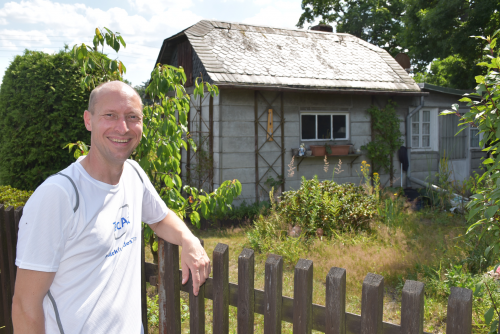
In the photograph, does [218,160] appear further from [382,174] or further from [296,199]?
[382,174]

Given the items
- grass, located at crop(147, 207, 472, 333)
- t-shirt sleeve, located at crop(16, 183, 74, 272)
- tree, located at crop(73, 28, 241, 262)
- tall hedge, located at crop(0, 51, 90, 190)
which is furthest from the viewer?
tall hedge, located at crop(0, 51, 90, 190)

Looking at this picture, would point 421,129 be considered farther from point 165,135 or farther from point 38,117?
point 165,135

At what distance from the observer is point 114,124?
1839 mm

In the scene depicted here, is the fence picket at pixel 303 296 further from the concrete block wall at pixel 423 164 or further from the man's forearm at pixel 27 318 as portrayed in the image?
the concrete block wall at pixel 423 164

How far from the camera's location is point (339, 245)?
6016 mm

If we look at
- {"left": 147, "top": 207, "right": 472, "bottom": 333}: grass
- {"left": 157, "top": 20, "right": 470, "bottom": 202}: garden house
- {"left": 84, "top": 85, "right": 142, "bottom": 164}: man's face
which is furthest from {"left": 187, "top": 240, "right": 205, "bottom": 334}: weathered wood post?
{"left": 157, "top": 20, "right": 470, "bottom": 202}: garden house

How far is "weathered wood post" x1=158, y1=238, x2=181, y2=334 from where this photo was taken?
2357mm

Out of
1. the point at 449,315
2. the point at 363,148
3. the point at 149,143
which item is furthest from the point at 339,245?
the point at 363,148

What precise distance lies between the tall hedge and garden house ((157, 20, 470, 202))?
8.90 ft

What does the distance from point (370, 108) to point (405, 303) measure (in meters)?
10.3

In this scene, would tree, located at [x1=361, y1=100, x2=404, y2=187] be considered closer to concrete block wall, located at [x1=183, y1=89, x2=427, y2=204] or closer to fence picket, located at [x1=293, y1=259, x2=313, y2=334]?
concrete block wall, located at [x1=183, y1=89, x2=427, y2=204]

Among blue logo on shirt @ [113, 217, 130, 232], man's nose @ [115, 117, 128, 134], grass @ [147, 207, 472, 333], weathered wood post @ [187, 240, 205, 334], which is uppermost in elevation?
man's nose @ [115, 117, 128, 134]

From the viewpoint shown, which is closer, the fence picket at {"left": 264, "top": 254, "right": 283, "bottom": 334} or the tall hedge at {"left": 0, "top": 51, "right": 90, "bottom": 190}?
the fence picket at {"left": 264, "top": 254, "right": 283, "bottom": 334}

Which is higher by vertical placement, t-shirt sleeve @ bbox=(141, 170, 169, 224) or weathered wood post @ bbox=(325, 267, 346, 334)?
t-shirt sleeve @ bbox=(141, 170, 169, 224)
